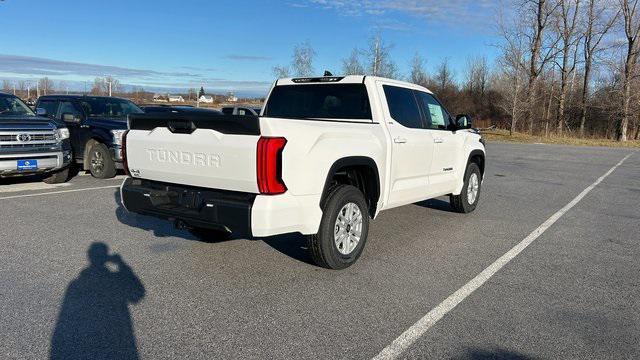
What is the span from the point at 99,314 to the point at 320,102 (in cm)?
339

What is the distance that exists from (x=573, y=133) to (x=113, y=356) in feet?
143

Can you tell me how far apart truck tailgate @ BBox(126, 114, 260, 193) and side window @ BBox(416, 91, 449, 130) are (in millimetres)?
3194

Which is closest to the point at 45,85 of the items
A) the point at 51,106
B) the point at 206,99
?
the point at 206,99

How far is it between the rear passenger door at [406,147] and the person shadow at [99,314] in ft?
9.33

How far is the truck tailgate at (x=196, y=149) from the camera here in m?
3.95

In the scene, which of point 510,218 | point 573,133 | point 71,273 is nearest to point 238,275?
point 71,273

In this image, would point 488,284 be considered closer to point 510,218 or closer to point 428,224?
point 428,224

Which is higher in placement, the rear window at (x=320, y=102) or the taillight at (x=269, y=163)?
the rear window at (x=320, y=102)

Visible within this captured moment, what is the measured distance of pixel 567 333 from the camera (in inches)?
140

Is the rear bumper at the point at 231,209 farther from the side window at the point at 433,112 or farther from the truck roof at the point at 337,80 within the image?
the side window at the point at 433,112

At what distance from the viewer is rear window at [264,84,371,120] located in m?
5.65

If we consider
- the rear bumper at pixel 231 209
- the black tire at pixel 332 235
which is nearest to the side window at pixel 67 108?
the rear bumper at pixel 231 209

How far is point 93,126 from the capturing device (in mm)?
10688

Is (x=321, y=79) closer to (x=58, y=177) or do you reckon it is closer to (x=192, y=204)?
(x=192, y=204)
